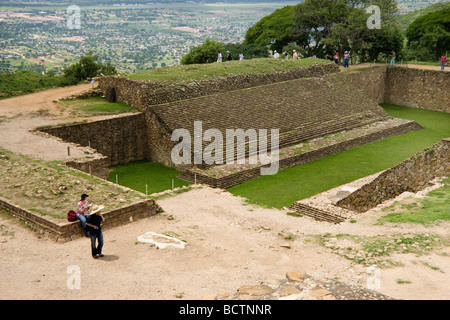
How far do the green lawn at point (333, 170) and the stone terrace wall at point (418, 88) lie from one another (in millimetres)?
3560

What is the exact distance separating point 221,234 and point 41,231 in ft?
11.3

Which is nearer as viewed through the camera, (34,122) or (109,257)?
(109,257)

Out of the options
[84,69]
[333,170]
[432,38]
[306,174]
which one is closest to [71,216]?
[306,174]

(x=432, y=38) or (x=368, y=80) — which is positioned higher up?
(x=432, y=38)

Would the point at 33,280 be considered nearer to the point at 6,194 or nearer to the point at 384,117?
the point at 6,194

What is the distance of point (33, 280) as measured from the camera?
29.1 feet

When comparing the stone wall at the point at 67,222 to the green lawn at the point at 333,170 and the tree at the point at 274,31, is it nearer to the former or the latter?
the green lawn at the point at 333,170

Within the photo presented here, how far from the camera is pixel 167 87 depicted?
2002 centimetres

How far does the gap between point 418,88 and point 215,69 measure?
11.1 m

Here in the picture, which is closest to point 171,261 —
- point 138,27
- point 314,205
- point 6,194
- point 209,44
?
point 6,194

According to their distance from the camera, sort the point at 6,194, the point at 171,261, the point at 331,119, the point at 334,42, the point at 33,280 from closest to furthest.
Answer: the point at 33,280 → the point at 171,261 → the point at 6,194 → the point at 331,119 → the point at 334,42

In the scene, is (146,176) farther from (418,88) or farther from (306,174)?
(418,88)

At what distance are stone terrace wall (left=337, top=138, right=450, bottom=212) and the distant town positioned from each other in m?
17.5

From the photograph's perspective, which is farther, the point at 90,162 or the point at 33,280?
the point at 90,162
